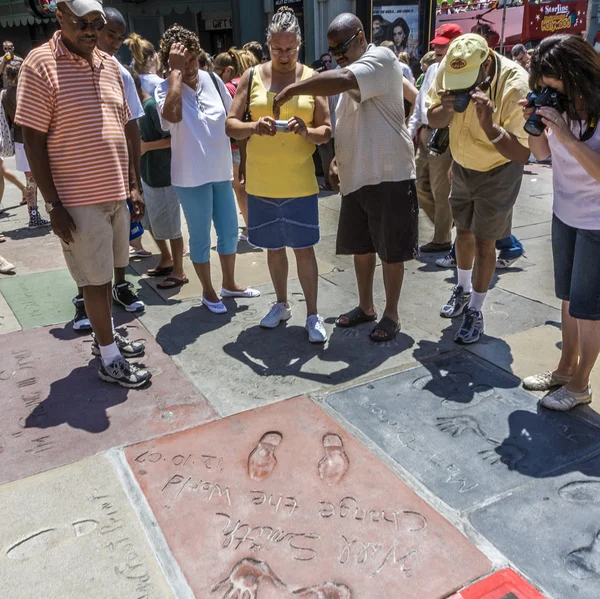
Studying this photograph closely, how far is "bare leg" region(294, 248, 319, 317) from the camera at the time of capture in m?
3.91

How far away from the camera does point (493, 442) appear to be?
108 inches

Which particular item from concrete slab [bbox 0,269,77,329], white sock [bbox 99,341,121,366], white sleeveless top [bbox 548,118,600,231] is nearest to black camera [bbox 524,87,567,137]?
white sleeveless top [bbox 548,118,600,231]

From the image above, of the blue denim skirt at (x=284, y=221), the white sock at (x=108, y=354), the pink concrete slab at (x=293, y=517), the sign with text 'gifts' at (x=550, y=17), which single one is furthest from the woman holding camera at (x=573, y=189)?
the sign with text 'gifts' at (x=550, y=17)

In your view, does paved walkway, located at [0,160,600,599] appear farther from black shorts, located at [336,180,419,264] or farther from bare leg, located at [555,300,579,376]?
black shorts, located at [336,180,419,264]

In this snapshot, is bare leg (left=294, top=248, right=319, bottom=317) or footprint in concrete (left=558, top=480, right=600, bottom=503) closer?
footprint in concrete (left=558, top=480, right=600, bottom=503)

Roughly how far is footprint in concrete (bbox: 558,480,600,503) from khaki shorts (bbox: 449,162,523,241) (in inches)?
64.4

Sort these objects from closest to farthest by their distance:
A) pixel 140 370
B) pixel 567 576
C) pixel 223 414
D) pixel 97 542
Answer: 1. pixel 567 576
2. pixel 97 542
3. pixel 223 414
4. pixel 140 370

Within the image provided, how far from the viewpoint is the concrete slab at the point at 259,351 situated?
330 cm

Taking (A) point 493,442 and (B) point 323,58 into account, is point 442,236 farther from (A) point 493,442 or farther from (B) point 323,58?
(B) point 323,58

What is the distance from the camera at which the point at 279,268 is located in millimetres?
4039

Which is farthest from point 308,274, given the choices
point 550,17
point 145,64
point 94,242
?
point 550,17

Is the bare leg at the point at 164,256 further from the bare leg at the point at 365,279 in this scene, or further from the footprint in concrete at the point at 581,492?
the footprint in concrete at the point at 581,492

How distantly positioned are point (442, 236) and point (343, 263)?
3.21 ft

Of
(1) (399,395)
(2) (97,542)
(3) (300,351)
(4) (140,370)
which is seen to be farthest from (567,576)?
(4) (140,370)
